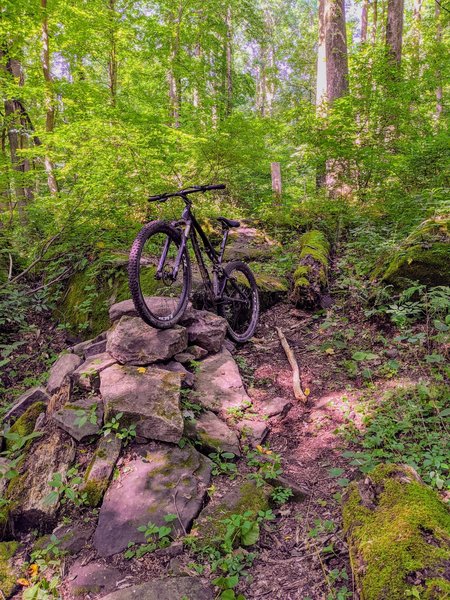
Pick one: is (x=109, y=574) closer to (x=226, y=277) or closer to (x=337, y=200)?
(x=226, y=277)

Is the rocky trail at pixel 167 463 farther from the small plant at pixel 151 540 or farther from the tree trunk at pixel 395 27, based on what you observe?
the tree trunk at pixel 395 27

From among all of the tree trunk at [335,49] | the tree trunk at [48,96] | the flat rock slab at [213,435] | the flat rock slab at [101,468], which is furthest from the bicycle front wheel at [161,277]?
the tree trunk at [335,49]

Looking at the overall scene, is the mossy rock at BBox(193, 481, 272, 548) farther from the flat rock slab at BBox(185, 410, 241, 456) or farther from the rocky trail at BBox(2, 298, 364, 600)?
the flat rock slab at BBox(185, 410, 241, 456)

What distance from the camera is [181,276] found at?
502cm

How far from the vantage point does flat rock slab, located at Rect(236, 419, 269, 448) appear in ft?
11.5

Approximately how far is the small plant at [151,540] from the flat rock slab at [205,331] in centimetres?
217

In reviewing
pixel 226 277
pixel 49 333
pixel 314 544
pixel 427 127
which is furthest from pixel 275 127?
pixel 314 544

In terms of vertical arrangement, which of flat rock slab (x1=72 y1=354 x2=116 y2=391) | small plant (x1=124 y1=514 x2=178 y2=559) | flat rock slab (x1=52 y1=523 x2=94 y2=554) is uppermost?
flat rock slab (x1=72 y1=354 x2=116 y2=391)

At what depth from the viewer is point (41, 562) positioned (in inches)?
98.1

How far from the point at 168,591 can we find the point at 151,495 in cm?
74

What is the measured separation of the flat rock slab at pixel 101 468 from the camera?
2.87 metres

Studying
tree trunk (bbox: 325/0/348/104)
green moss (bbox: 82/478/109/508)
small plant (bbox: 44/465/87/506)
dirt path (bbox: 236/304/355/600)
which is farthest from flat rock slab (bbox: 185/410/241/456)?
tree trunk (bbox: 325/0/348/104)

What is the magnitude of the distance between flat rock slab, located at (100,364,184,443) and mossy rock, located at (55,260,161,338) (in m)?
1.73

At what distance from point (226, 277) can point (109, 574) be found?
359 centimetres
